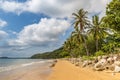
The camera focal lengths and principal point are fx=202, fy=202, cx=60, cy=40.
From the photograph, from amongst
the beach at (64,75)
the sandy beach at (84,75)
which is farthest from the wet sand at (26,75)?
the sandy beach at (84,75)

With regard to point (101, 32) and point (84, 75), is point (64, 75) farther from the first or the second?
point (101, 32)

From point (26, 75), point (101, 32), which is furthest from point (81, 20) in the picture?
point (26, 75)

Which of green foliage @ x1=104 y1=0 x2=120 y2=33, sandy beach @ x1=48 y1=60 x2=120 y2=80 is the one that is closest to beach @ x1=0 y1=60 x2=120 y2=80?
sandy beach @ x1=48 y1=60 x2=120 y2=80

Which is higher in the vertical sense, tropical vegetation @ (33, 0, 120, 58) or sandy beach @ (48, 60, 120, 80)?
tropical vegetation @ (33, 0, 120, 58)

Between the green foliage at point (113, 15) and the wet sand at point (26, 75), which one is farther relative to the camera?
the green foliage at point (113, 15)

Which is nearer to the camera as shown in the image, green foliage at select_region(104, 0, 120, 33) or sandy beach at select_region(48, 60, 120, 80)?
sandy beach at select_region(48, 60, 120, 80)

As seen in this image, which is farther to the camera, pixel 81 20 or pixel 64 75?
pixel 81 20

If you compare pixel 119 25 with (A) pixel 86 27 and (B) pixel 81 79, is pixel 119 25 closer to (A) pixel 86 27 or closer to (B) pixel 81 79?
(B) pixel 81 79

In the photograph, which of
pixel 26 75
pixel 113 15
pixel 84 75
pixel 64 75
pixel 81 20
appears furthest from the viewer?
pixel 81 20

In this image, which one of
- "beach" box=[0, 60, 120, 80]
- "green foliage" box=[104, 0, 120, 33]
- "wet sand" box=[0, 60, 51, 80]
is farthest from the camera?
"green foliage" box=[104, 0, 120, 33]

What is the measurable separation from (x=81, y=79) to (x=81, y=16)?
114 ft

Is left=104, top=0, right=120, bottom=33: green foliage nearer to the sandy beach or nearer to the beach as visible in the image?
the beach

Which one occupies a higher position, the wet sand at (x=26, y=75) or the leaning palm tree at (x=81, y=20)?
the leaning palm tree at (x=81, y=20)

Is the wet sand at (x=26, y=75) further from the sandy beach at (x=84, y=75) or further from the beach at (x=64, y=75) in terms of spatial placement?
the sandy beach at (x=84, y=75)
